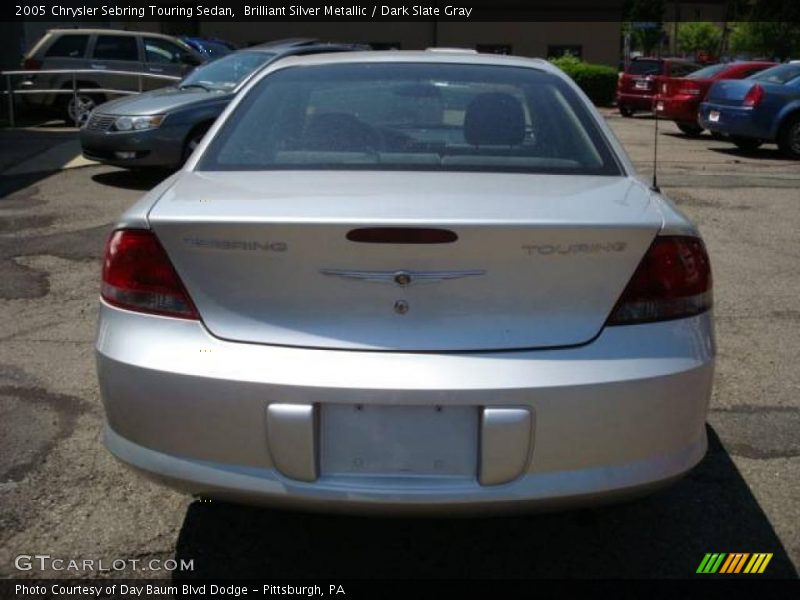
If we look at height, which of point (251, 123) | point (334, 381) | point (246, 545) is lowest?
point (246, 545)

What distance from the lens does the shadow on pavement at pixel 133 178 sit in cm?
1021

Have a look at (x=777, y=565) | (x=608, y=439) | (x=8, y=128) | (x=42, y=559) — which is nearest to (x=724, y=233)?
(x=777, y=565)

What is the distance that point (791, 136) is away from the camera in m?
13.6

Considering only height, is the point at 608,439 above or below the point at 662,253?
Answer: below

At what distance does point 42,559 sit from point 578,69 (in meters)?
26.6

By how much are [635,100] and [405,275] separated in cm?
2191

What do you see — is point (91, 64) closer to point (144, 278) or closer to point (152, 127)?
point (152, 127)

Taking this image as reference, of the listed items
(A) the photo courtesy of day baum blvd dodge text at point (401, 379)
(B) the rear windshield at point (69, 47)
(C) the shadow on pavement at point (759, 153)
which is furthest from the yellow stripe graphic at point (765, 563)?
(B) the rear windshield at point (69, 47)

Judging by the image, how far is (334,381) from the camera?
7.75 feet

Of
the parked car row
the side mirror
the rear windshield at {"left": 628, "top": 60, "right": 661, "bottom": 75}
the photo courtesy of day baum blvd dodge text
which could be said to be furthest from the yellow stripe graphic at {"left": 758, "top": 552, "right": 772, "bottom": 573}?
the rear windshield at {"left": 628, "top": 60, "right": 661, "bottom": 75}

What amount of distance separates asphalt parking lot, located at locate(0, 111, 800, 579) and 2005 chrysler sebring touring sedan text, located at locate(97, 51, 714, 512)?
59 centimetres

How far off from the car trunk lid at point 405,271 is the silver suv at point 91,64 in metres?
14.0

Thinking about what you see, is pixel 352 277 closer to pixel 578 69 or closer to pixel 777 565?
pixel 777 565
